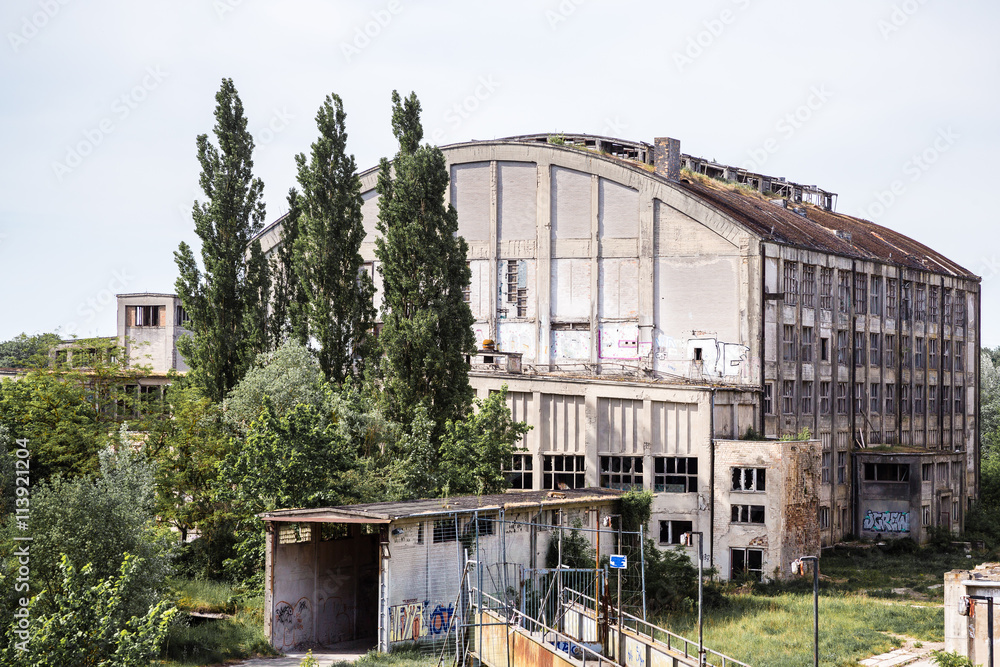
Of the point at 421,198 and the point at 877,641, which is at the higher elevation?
the point at 421,198

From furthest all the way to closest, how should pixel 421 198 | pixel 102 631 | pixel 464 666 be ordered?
pixel 421 198, pixel 464 666, pixel 102 631

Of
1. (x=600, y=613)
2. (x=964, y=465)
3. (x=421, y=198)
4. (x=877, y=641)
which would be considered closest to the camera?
(x=600, y=613)

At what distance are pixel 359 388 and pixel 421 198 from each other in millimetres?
6976

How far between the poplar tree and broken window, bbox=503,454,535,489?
7394mm

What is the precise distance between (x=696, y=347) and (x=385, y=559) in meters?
20.8

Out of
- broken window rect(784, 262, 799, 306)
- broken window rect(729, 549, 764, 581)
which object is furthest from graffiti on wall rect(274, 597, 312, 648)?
broken window rect(784, 262, 799, 306)

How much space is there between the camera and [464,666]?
23.4 metres

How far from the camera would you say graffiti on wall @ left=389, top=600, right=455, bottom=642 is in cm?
2572

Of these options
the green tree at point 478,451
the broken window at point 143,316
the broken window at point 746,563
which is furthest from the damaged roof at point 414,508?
the broken window at point 143,316

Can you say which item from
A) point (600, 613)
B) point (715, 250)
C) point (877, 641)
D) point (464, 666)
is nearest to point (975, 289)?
point (715, 250)

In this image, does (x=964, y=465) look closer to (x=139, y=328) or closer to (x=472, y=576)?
(x=472, y=576)

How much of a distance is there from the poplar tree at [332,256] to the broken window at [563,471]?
27.0 ft

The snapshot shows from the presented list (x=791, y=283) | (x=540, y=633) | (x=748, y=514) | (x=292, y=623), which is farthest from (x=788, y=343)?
(x=292, y=623)
